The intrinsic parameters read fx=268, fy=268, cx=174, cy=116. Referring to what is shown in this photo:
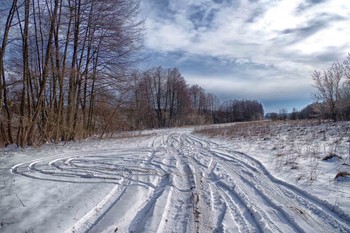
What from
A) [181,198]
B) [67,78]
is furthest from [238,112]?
[181,198]

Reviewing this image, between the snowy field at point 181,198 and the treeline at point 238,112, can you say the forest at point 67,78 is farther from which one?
the treeline at point 238,112

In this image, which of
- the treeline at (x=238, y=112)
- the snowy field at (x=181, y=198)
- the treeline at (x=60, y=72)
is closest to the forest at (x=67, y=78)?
the treeline at (x=60, y=72)

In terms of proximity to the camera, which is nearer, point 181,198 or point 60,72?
point 181,198

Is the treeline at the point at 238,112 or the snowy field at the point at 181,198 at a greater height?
the treeline at the point at 238,112

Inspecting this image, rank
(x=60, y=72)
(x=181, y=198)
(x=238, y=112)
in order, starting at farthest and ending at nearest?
(x=238, y=112) < (x=60, y=72) < (x=181, y=198)

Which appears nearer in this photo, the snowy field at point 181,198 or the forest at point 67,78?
the snowy field at point 181,198

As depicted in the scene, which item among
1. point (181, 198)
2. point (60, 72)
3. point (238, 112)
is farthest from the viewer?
point (238, 112)

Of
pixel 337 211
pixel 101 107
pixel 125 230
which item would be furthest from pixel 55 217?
pixel 101 107

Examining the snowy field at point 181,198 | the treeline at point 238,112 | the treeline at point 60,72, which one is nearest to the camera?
the snowy field at point 181,198

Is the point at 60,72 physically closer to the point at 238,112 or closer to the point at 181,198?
the point at 181,198

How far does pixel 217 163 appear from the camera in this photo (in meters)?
7.82

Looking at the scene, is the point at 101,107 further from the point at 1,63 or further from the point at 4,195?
Result: the point at 4,195

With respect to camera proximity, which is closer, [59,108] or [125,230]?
[125,230]

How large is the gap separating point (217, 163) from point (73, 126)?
43.4ft
